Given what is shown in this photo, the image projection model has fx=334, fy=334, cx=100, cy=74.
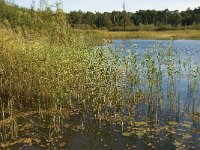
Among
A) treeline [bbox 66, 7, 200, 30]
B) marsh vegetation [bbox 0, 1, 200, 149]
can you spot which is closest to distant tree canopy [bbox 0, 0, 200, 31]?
treeline [bbox 66, 7, 200, 30]

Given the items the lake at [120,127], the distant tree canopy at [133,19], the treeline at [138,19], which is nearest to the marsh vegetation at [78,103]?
the lake at [120,127]

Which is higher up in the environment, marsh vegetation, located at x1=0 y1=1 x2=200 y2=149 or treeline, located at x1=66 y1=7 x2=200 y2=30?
treeline, located at x1=66 y1=7 x2=200 y2=30

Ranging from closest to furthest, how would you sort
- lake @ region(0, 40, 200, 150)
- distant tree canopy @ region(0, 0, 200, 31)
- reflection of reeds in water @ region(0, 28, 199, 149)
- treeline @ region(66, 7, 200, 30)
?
1. lake @ region(0, 40, 200, 150)
2. reflection of reeds in water @ region(0, 28, 199, 149)
3. distant tree canopy @ region(0, 0, 200, 31)
4. treeline @ region(66, 7, 200, 30)

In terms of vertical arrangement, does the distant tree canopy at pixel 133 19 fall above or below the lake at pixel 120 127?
above

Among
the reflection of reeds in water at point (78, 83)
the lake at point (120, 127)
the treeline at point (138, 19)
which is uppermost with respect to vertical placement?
the treeline at point (138, 19)

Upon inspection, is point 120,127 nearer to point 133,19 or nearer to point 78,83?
point 78,83

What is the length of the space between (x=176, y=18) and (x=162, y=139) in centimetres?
10206

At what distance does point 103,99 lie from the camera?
35.5ft

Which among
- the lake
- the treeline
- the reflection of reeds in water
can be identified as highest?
the treeline

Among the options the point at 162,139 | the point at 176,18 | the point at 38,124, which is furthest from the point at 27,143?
the point at 176,18

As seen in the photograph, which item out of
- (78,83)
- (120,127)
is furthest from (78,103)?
(120,127)

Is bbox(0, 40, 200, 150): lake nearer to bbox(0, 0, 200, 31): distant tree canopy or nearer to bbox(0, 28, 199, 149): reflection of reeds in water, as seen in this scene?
bbox(0, 28, 199, 149): reflection of reeds in water

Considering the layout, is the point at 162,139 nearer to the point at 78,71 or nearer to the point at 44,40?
the point at 78,71

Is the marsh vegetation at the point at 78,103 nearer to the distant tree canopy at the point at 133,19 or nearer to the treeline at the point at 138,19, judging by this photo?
the distant tree canopy at the point at 133,19
